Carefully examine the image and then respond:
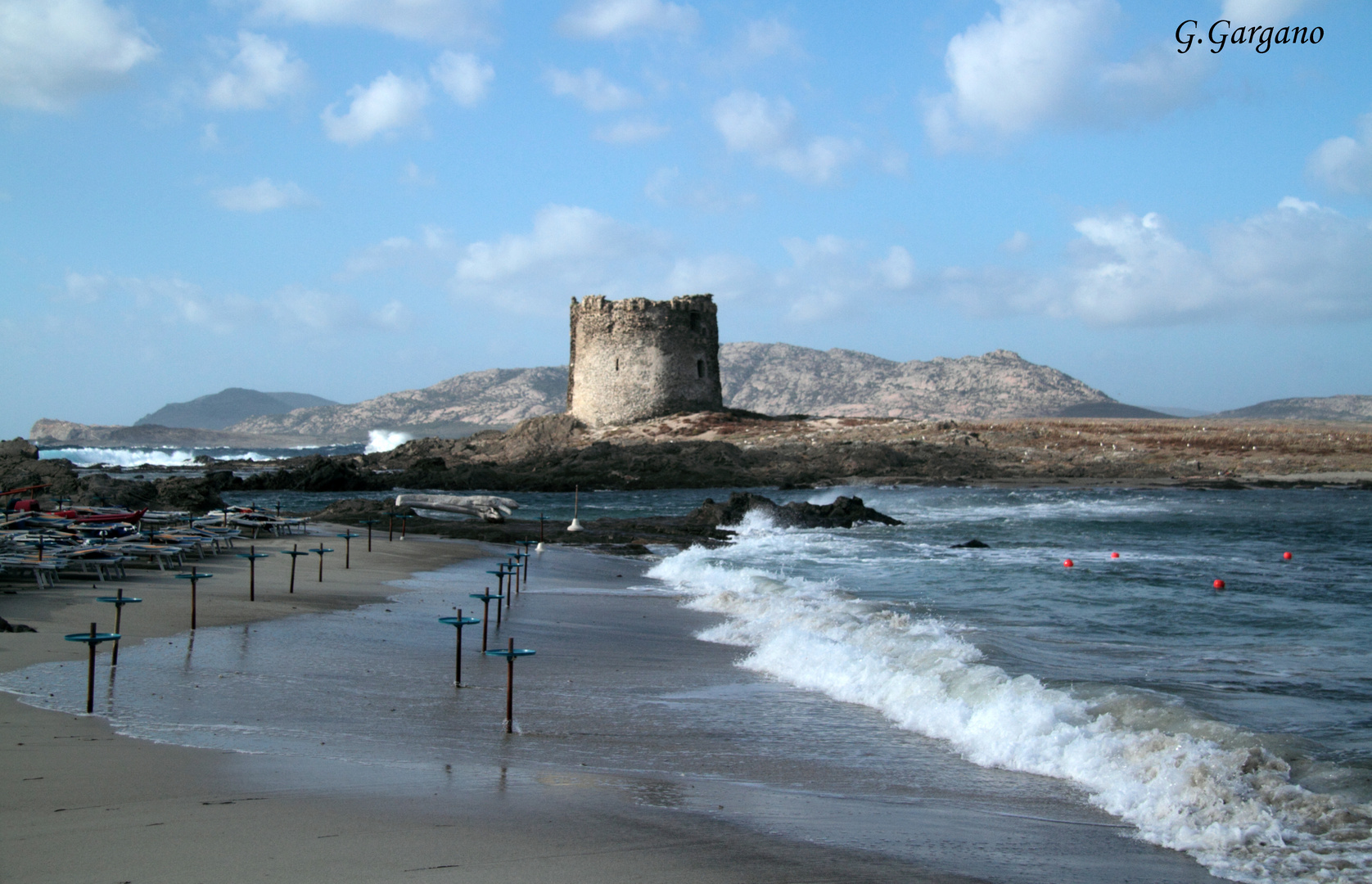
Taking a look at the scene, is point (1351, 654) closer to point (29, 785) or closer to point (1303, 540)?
point (29, 785)

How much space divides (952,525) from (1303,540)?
254 inches

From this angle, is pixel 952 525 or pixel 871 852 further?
pixel 952 525

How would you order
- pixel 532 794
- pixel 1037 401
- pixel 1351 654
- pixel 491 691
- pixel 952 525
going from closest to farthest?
1. pixel 532 794
2. pixel 491 691
3. pixel 1351 654
4. pixel 952 525
5. pixel 1037 401

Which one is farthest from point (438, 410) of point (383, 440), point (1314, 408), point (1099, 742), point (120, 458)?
point (1099, 742)

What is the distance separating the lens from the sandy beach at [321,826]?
300cm

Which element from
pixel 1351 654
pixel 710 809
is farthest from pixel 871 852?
pixel 1351 654

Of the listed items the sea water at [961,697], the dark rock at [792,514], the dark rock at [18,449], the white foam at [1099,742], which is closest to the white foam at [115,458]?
the dark rock at [18,449]

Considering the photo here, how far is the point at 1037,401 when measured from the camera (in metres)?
110

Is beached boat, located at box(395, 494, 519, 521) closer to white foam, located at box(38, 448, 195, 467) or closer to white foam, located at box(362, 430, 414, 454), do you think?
white foam, located at box(38, 448, 195, 467)

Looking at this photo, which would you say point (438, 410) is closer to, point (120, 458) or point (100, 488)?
point (120, 458)

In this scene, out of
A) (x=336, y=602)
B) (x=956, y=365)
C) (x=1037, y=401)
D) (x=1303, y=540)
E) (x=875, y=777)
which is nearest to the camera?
(x=875, y=777)

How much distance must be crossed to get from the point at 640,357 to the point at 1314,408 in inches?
3291

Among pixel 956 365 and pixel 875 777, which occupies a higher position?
pixel 956 365

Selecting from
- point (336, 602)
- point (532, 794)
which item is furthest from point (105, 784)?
point (336, 602)
